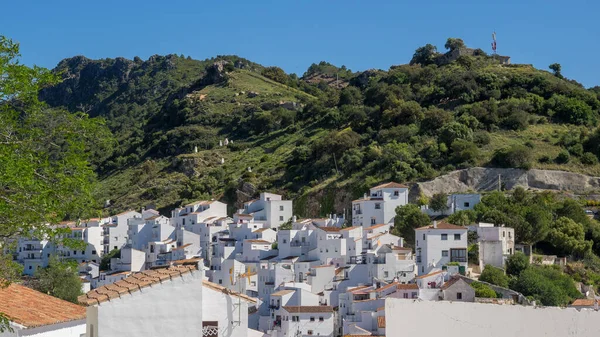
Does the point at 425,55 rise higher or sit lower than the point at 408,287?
higher

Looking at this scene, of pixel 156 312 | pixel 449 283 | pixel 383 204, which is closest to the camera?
pixel 156 312

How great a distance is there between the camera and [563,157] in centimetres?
7850

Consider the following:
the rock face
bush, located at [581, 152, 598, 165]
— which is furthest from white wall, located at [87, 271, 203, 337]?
bush, located at [581, 152, 598, 165]

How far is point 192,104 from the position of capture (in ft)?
411

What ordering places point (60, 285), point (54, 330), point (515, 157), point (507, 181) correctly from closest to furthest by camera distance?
1. point (54, 330)
2. point (60, 285)
3. point (507, 181)
4. point (515, 157)

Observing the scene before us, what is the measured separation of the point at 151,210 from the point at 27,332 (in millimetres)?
73683

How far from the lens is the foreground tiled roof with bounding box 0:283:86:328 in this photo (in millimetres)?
14180

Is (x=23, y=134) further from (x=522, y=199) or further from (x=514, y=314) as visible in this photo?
(x=522, y=199)

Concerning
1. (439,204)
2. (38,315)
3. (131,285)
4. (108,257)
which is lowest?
(108,257)

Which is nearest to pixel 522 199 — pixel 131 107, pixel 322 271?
pixel 322 271

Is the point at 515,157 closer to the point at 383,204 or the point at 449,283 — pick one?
the point at 383,204

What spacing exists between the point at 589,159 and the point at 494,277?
86.6ft

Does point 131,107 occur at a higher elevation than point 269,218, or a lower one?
higher

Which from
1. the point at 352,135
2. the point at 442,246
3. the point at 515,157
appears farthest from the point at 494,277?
the point at 352,135
